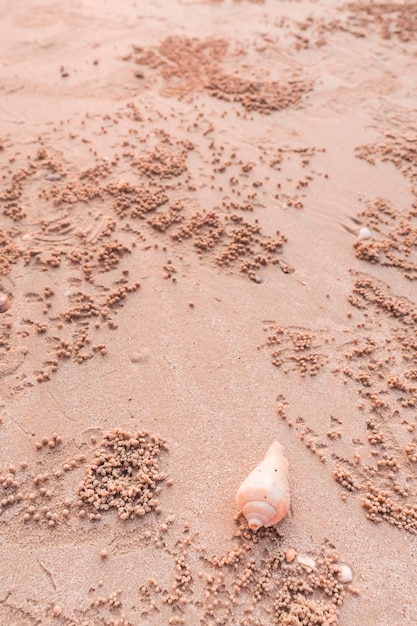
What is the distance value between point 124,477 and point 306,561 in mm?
1202

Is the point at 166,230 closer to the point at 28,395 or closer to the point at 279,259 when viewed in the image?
the point at 279,259

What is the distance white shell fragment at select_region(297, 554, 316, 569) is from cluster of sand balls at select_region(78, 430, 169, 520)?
0.89 metres

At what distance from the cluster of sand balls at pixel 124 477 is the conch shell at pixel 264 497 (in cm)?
55

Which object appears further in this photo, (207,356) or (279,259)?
(279,259)

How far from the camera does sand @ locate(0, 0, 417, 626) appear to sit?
286cm

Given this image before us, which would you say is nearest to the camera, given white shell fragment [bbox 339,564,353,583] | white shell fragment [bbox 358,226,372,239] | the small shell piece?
white shell fragment [bbox 339,564,353,583]

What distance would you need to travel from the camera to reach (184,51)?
6859mm

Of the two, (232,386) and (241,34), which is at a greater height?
(241,34)

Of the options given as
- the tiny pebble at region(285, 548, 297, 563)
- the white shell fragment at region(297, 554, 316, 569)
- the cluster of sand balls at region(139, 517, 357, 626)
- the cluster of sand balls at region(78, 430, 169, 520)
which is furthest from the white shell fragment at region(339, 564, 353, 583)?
the cluster of sand balls at region(78, 430, 169, 520)

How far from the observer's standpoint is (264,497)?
9.48 ft

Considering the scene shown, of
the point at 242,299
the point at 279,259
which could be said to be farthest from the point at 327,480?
the point at 279,259

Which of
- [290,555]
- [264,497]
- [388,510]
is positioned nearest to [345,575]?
[290,555]

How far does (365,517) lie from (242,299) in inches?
74.5

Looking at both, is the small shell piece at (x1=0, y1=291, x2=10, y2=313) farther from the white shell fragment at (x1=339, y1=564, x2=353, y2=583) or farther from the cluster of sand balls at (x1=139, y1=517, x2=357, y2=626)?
the white shell fragment at (x1=339, y1=564, x2=353, y2=583)
